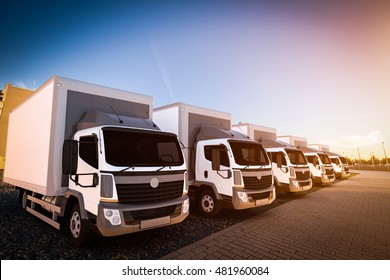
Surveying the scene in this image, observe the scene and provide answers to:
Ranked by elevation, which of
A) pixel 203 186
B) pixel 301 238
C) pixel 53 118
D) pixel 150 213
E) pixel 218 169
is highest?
pixel 53 118

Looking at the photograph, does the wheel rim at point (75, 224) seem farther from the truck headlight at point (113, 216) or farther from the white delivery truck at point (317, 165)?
the white delivery truck at point (317, 165)

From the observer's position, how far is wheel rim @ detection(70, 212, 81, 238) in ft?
12.4

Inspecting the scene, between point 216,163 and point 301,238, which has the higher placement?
point 216,163

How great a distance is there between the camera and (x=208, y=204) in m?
6.09

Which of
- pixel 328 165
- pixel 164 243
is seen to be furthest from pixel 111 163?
pixel 328 165

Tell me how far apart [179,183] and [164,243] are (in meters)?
1.15

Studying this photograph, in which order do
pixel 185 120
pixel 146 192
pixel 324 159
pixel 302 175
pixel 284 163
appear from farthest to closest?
1. pixel 324 159
2. pixel 302 175
3. pixel 284 163
4. pixel 185 120
5. pixel 146 192

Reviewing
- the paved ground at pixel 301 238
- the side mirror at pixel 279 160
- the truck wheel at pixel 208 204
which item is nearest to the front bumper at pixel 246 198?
the paved ground at pixel 301 238

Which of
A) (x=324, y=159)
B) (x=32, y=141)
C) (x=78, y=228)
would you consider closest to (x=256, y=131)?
(x=324, y=159)

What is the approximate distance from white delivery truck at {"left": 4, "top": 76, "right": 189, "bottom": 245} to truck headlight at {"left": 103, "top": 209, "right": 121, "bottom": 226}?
14mm

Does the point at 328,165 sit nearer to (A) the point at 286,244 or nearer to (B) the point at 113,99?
(A) the point at 286,244

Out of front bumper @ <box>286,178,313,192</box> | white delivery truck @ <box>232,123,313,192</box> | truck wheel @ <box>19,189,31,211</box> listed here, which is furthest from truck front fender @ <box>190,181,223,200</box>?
truck wheel @ <box>19,189,31,211</box>

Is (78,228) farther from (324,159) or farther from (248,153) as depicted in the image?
(324,159)

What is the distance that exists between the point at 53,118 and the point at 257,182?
198 inches
